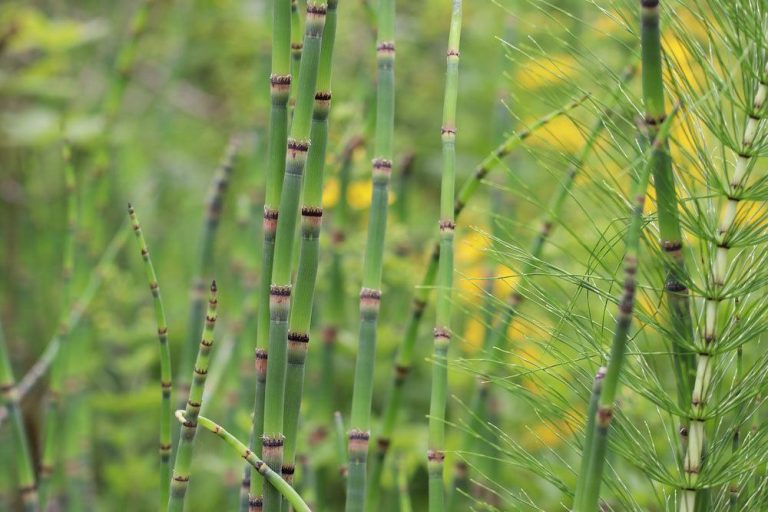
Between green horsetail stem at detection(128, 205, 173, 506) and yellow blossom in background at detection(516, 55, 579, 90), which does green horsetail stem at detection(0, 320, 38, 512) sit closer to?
green horsetail stem at detection(128, 205, 173, 506)

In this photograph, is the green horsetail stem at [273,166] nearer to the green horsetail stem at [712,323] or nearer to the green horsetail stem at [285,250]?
the green horsetail stem at [285,250]

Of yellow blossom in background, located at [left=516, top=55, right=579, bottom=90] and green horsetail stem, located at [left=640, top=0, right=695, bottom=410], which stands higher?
yellow blossom in background, located at [left=516, top=55, right=579, bottom=90]

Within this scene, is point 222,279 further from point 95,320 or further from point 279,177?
point 279,177

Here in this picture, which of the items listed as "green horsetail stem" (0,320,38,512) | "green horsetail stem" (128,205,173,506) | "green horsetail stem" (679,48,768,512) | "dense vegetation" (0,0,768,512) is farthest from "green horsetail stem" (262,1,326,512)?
"green horsetail stem" (0,320,38,512)

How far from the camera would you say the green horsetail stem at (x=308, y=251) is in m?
0.64

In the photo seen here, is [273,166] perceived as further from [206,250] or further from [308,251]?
[206,250]

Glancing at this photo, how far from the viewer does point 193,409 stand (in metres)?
0.61

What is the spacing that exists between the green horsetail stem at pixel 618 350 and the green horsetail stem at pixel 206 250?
1.93 ft

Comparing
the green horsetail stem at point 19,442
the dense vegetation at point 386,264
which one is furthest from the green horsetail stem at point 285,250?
the green horsetail stem at point 19,442

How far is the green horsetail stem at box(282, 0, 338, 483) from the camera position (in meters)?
0.64

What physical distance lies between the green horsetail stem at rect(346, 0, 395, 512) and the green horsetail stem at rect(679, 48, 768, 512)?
243 mm

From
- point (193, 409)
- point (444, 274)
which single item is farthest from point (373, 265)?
point (193, 409)

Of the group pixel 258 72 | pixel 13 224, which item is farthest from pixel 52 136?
pixel 258 72

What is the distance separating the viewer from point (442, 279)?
70 cm
